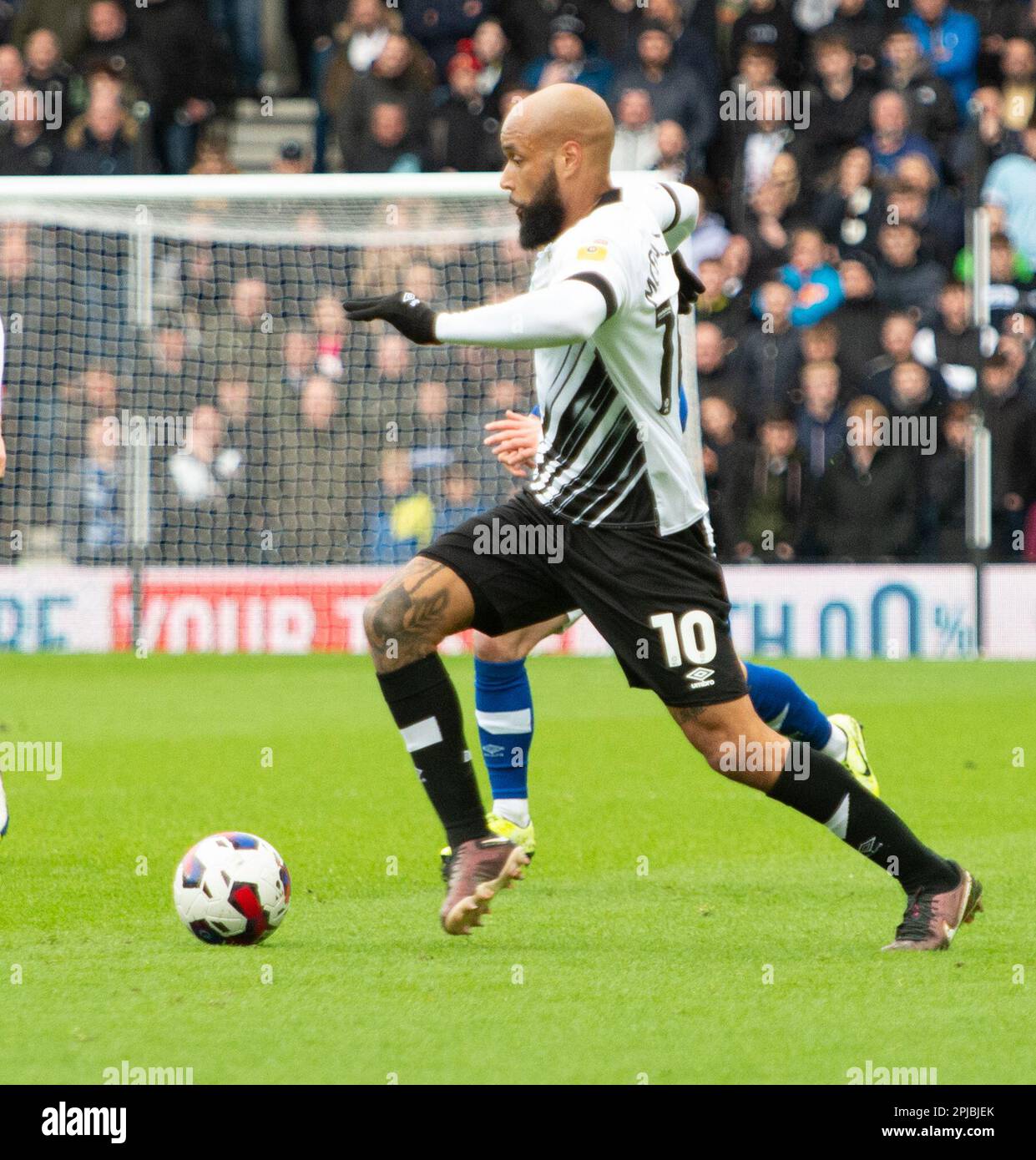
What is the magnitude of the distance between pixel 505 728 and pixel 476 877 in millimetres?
1581

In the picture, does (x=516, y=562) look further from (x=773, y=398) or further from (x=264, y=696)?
(x=773, y=398)

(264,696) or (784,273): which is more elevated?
(784,273)

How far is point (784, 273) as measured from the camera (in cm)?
1484

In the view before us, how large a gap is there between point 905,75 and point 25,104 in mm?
6870

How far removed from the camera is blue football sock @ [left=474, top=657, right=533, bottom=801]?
677cm

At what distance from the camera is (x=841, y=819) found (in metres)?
5.21

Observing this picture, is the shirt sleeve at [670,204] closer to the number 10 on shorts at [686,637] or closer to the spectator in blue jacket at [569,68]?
the number 10 on shorts at [686,637]

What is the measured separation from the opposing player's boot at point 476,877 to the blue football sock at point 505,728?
1.42 metres

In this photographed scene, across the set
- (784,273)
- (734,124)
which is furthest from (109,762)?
(734,124)

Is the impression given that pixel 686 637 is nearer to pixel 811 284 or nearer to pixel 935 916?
pixel 935 916

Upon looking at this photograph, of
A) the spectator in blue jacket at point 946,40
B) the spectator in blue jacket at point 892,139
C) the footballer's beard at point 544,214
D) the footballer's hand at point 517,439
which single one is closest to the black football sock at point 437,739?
the footballer's hand at point 517,439

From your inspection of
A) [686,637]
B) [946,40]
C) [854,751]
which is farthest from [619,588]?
[946,40]

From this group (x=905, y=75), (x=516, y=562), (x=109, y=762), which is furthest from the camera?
(x=905, y=75)

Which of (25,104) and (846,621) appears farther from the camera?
(25,104)
